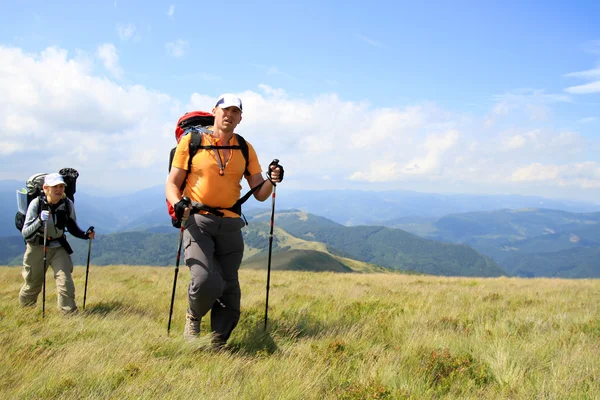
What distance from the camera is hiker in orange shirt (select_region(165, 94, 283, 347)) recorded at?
4.61m

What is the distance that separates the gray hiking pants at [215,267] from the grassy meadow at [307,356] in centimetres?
41

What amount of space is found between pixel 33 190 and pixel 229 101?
4854mm

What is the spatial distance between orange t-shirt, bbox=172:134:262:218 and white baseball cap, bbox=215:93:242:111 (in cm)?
47

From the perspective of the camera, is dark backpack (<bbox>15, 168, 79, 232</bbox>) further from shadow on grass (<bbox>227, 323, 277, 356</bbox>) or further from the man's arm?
shadow on grass (<bbox>227, 323, 277, 356</bbox>)

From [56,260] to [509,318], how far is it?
8352 millimetres

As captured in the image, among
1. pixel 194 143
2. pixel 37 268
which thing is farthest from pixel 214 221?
Answer: pixel 37 268

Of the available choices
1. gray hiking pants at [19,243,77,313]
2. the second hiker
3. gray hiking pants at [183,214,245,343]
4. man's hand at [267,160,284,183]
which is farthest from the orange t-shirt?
gray hiking pants at [19,243,77,313]

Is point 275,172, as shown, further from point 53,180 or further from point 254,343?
point 53,180

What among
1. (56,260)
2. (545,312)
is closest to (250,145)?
(56,260)

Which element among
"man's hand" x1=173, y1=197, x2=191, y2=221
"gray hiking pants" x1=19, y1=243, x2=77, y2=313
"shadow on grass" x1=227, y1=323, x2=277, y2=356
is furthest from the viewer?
"gray hiking pants" x1=19, y1=243, x2=77, y2=313

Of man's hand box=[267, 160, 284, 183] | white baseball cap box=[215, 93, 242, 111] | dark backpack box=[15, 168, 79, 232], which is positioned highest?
white baseball cap box=[215, 93, 242, 111]

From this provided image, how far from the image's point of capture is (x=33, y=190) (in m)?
Result: 6.98

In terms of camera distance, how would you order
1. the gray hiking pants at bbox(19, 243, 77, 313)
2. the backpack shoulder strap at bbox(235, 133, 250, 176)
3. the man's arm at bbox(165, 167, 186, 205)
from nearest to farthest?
the man's arm at bbox(165, 167, 186, 205)
the backpack shoulder strap at bbox(235, 133, 250, 176)
the gray hiking pants at bbox(19, 243, 77, 313)

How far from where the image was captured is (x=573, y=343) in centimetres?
498
